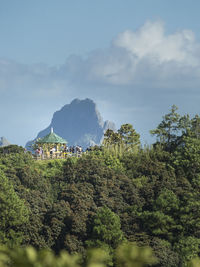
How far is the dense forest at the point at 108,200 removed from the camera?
25.3 metres

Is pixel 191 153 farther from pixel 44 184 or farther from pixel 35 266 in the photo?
pixel 35 266

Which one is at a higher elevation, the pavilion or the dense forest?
the pavilion

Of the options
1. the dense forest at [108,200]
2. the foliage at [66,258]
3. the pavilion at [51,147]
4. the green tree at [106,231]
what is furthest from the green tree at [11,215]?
the foliage at [66,258]

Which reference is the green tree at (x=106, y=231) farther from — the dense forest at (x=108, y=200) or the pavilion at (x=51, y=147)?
the pavilion at (x=51, y=147)

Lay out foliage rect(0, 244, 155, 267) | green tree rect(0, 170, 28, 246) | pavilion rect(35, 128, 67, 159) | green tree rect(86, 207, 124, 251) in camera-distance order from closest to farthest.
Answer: foliage rect(0, 244, 155, 267)
green tree rect(86, 207, 124, 251)
green tree rect(0, 170, 28, 246)
pavilion rect(35, 128, 67, 159)

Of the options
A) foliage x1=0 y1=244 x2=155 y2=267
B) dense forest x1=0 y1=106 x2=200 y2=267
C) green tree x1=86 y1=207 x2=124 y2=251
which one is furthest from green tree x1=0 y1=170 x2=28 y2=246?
A: foliage x1=0 y1=244 x2=155 y2=267

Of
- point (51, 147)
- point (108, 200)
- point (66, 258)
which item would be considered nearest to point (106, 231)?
point (108, 200)

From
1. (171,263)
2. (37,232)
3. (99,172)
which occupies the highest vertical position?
(99,172)

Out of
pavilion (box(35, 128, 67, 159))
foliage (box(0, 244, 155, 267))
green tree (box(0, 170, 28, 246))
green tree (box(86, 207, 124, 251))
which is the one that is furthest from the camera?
pavilion (box(35, 128, 67, 159))

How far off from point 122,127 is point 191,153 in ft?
37.0

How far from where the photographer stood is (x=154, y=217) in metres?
27.4

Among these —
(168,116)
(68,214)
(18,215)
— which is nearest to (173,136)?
(168,116)

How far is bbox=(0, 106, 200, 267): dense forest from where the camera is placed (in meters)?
25.3

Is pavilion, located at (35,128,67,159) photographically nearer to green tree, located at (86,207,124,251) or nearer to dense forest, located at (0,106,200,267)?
dense forest, located at (0,106,200,267)
